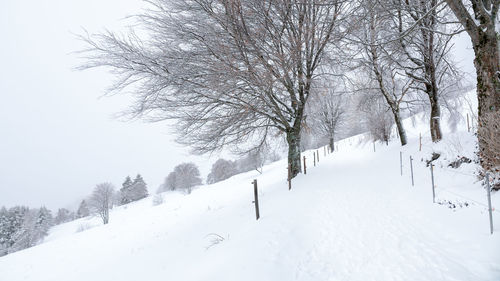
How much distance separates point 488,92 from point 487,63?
0.66 m

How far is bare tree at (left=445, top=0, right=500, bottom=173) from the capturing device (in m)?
4.04

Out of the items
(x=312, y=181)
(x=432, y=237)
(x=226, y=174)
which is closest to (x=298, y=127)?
(x=312, y=181)

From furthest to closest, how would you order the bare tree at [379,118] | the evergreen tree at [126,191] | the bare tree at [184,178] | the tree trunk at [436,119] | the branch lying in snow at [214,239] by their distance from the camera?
the evergreen tree at [126,191], the bare tree at [184,178], the bare tree at [379,118], the tree trunk at [436,119], the branch lying in snow at [214,239]

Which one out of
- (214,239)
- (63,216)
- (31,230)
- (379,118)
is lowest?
(63,216)

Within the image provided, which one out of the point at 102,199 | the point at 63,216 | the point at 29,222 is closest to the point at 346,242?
the point at 102,199

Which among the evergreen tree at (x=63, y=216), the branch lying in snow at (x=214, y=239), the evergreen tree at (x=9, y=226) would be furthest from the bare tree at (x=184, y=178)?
the branch lying in snow at (x=214, y=239)

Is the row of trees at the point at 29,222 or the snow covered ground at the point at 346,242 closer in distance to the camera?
the snow covered ground at the point at 346,242

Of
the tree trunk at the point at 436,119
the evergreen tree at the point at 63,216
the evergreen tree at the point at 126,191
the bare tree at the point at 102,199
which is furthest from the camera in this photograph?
the evergreen tree at the point at 63,216

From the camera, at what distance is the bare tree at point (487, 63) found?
159 inches

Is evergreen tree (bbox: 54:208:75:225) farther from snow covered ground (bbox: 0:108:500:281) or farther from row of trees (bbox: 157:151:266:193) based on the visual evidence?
snow covered ground (bbox: 0:108:500:281)

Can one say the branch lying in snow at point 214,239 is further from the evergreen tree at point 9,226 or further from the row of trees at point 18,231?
the evergreen tree at point 9,226

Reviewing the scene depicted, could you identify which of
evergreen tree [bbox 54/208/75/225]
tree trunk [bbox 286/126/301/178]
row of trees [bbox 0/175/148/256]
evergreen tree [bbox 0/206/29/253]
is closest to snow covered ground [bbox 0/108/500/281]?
tree trunk [bbox 286/126/301/178]

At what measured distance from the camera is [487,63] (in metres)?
4.33

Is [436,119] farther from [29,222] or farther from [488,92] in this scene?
[29,222]
